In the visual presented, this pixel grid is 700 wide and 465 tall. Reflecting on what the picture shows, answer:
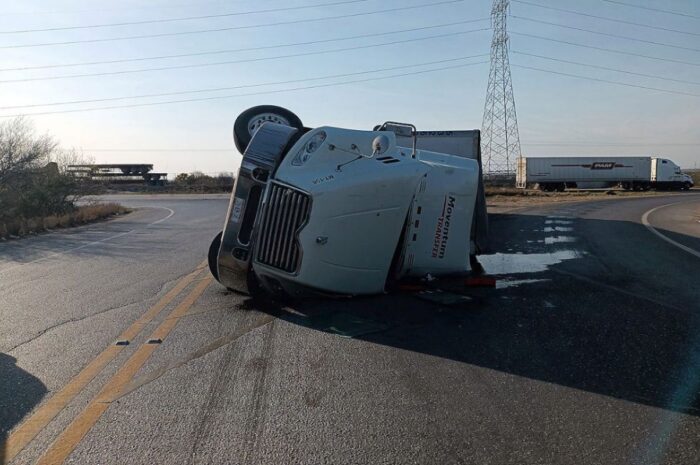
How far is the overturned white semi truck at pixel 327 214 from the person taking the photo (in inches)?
270

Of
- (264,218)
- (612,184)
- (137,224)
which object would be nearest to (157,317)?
(264,218)

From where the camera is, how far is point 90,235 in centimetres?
1973

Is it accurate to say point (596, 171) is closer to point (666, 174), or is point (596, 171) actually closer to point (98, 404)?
point (666, 174)

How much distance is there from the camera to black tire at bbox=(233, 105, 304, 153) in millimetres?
9555

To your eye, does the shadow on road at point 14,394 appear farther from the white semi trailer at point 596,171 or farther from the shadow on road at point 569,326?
the white semi trailer at point 596,171

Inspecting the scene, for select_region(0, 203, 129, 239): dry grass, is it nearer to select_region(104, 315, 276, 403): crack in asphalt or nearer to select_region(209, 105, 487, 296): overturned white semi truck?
select_region(209, 105, 487, 296): overturned white semi truck

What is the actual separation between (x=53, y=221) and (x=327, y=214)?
20.3 metres

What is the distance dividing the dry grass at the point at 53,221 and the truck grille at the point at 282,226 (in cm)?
1594

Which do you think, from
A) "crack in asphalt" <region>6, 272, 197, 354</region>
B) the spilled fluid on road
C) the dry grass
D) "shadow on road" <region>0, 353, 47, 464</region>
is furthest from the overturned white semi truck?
the dry grass

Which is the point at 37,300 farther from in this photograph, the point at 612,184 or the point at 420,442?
the point at 612,184

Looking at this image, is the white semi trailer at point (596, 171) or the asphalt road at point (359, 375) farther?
the white semi trailer at point (596, 171)

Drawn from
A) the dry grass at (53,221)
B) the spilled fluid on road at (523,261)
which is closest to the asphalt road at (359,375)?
the spilled fluid on road at (523,261)

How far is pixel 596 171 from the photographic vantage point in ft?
198

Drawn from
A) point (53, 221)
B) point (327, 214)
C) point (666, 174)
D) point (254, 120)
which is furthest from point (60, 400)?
point (666, 174)
